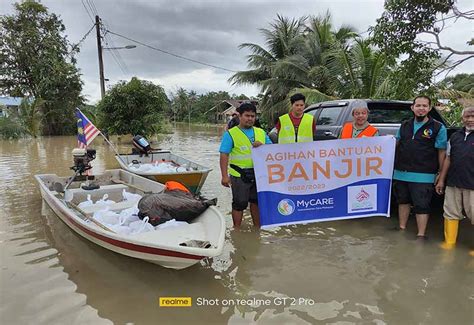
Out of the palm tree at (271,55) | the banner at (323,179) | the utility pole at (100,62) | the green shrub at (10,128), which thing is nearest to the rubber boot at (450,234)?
the banner at (323,179)

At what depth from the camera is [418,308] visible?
9.64 feet

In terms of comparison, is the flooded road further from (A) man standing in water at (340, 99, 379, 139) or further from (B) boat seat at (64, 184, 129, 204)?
(A) man standing in water at (340, 99, 379, 139)

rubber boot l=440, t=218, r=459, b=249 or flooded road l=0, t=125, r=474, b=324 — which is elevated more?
rubber boot l=440, t=218, r=459, b=249

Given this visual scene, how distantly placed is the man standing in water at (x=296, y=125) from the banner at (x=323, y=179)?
0.30 metres

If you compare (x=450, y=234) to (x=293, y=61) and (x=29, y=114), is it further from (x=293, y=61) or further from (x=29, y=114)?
(x=29, y=114)

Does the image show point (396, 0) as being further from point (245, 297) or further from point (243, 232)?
point (245, 297)

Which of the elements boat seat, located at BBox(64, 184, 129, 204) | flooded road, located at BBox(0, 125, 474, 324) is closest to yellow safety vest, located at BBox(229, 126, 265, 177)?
flooded road, located at BBox(0, 125, 474, 324)

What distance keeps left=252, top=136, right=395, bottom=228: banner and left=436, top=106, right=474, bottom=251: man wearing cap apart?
1.96ft

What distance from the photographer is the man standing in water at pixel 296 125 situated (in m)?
4.29

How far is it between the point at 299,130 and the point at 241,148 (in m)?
0.78

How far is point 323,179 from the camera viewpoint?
4102 millimetres

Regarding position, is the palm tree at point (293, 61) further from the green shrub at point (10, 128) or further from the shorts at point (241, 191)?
the green shrub at point (10, 128)

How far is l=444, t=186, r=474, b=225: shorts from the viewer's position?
374cm

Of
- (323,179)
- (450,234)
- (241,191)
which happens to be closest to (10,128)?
(241,191)
